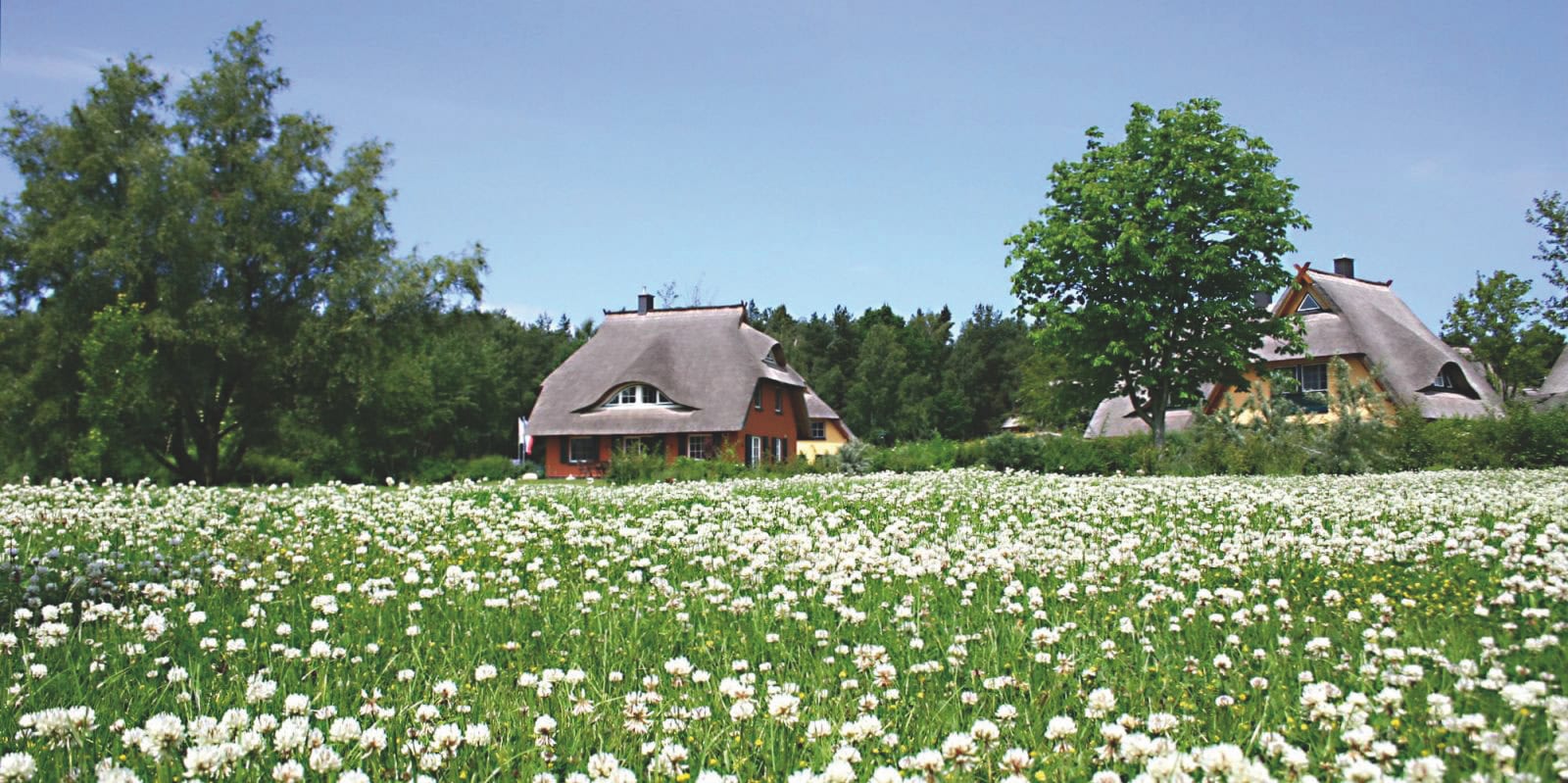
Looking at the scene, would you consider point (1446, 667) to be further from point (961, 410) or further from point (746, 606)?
point (961, 410)

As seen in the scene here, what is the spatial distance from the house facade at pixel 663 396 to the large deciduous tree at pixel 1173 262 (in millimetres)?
16477

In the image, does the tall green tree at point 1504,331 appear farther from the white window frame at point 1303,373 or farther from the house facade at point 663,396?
the house facade at point 663,396

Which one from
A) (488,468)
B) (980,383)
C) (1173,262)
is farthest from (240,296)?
(980,383)

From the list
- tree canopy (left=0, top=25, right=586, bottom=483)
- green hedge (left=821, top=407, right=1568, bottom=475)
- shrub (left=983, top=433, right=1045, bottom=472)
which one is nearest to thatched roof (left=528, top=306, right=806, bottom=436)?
tree canopy (left=0, top=25, right=586, bottom=483)

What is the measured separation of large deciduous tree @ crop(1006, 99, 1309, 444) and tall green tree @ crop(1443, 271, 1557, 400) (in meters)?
18.4

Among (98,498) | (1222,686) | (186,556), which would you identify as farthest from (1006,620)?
(98,498)

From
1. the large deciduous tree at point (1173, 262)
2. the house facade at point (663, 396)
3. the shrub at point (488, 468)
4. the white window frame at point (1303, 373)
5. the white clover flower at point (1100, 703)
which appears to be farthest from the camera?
the house facade at point (663, 396)

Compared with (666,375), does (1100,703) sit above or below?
below

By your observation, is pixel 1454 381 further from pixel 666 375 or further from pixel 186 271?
pixel 186 271

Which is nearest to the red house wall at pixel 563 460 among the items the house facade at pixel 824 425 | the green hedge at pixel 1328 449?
the house facade at pixel 824 425

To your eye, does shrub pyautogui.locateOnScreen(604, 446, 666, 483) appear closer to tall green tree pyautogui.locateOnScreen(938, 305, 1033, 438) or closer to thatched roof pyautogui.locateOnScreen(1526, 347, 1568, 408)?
thatched roof pyautogui.locateOnScreen(1526, 347, 1568, 408)

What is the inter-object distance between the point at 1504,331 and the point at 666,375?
37.6 metres

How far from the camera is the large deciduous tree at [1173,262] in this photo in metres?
30.6

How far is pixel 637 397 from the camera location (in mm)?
46031
